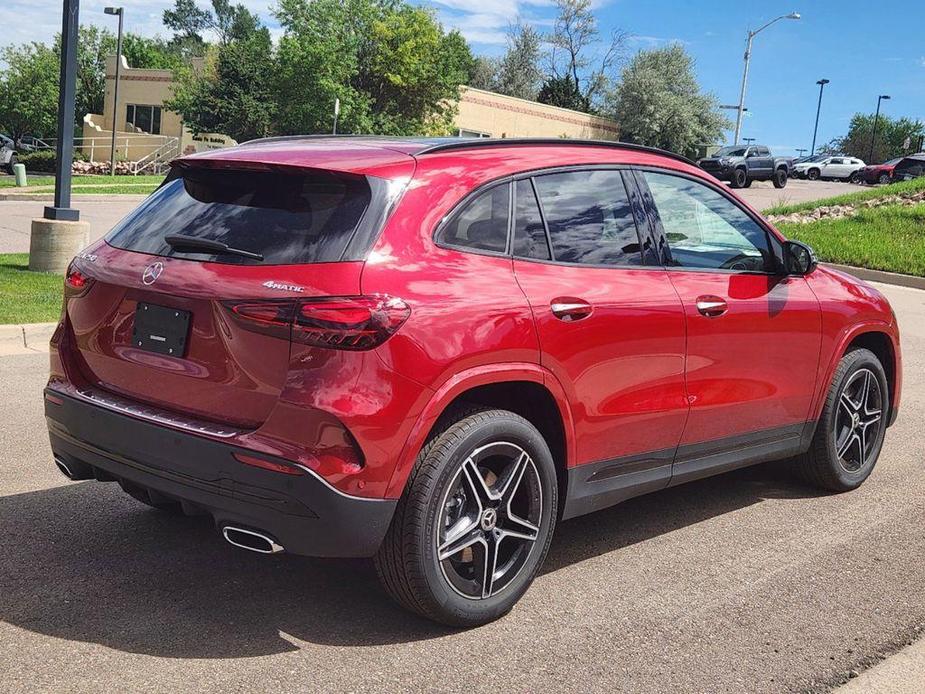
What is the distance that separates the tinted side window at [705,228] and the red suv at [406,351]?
2cm

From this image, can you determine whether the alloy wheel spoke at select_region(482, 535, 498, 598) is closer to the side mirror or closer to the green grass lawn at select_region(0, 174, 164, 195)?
the side mirror

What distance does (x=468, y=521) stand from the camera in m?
3.73

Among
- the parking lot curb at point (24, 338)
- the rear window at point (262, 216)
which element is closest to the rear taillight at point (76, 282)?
the rear window at point (262, 216)

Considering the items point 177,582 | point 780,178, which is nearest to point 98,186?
point 780,178

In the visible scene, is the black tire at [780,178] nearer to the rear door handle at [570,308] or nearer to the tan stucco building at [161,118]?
the tan stucco building at [161,118]

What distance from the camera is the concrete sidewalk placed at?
3.47 metres

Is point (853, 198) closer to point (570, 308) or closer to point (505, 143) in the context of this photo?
point (505, 143)

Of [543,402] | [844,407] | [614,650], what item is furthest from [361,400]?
[844,407]

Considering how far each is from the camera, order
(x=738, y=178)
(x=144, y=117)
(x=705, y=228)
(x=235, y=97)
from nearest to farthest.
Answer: (x=705, y=228) → (x=738, y=178) → (x=235, y=97) → (x=144, y=117)

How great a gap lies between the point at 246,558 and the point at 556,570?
1.29m

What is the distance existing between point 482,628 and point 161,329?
156 cm

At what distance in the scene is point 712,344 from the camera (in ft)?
15.1

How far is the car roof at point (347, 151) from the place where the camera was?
12.2 ft

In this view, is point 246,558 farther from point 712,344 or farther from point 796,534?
point 796,534
